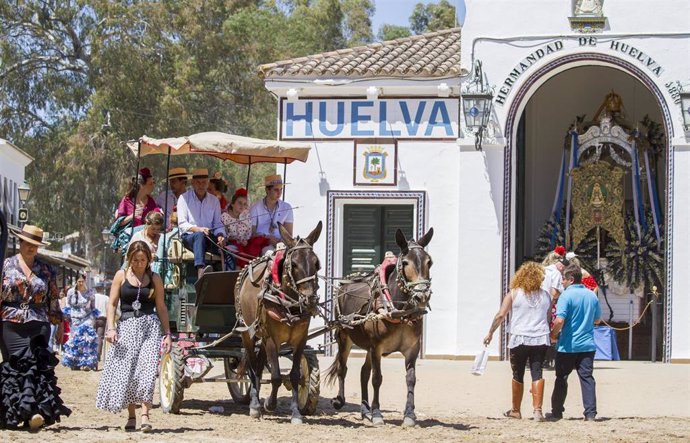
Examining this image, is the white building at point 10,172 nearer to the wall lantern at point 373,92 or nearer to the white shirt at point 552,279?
the wall lantern at point 373,92

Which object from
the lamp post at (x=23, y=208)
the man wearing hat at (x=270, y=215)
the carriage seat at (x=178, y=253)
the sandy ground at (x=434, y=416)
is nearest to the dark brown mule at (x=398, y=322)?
the sandy ground at (x=434, y=416)

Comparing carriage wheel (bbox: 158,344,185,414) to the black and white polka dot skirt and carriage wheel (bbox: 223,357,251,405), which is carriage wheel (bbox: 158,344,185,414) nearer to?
carriage wheel (bbox: 223,357,251,405)

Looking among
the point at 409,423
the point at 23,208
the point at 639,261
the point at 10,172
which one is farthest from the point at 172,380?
the point at 10,172

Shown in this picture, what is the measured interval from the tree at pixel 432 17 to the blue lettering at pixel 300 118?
31594 mm

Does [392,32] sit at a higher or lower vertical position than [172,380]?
higher

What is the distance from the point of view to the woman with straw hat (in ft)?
38.8

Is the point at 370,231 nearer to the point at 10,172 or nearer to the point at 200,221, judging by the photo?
the point at 200,221

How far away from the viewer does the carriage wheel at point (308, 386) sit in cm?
1428

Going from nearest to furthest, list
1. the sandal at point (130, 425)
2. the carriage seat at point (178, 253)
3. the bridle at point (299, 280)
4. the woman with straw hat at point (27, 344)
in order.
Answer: the woman with straw hat at point (27, 344)
the sandal at point (130, 425)
the bridle at point (299, 280)
the carriage seat at point (178, 253)

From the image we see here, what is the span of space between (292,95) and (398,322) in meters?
10.5

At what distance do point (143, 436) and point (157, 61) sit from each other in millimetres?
30776

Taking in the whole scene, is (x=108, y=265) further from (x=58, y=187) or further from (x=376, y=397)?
(x=376, y=397)

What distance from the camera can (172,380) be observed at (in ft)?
46.5

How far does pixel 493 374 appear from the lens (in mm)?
20047
